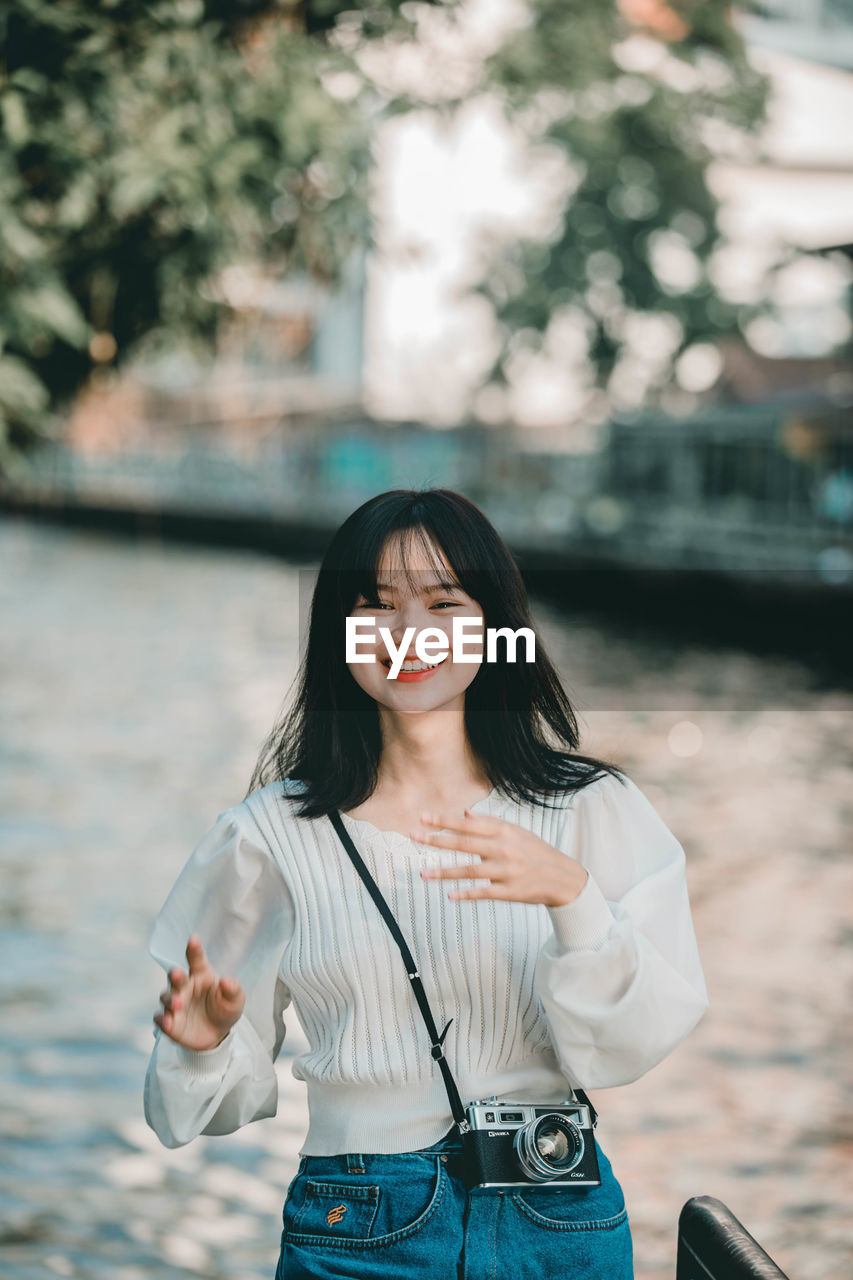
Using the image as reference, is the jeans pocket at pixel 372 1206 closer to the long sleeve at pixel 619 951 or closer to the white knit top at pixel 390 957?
the white knit top at pixel 390 957

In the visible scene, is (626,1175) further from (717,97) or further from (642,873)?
(717,97)

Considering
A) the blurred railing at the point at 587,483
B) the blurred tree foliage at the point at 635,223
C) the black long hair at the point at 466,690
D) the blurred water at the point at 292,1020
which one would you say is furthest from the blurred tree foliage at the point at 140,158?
the blurred tree foliage at the point at 635,223

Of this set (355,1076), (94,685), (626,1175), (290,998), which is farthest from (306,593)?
(94,685)

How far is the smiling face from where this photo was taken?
1.88 m

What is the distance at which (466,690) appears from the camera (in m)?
1.99

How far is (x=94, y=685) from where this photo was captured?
18375 mm

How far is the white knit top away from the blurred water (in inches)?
29.4

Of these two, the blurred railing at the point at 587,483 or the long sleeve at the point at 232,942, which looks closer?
the long sleeve at the point at 232,942

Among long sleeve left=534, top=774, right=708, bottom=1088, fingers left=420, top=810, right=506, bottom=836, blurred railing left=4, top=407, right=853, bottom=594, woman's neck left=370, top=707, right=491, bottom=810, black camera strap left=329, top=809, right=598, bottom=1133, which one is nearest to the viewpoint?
fingers left=420, top=810, right=506, bottom=836

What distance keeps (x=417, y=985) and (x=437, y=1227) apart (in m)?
0.27

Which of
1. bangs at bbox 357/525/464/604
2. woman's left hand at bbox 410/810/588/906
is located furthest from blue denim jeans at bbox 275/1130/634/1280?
bangs at bbox 357/525/464/604

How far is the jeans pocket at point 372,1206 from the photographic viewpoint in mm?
1779

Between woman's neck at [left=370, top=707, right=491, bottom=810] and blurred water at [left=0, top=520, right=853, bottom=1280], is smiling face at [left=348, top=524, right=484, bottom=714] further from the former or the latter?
blurred water at [left=0, top=520, right=853, bottom=1280]

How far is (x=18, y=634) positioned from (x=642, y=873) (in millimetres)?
22310
